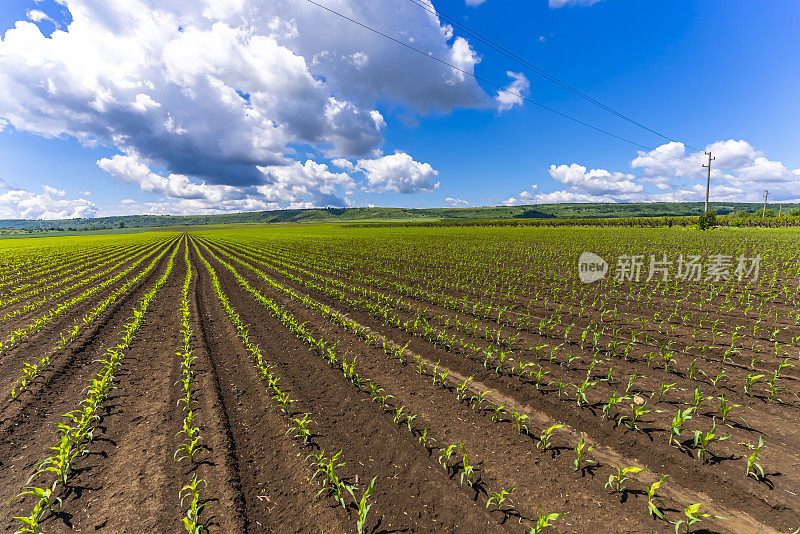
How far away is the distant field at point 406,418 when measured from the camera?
161 inches

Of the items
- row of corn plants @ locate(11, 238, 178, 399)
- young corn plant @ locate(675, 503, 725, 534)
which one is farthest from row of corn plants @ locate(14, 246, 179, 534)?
young corn plant @ locate(675, 503, 725, 534)

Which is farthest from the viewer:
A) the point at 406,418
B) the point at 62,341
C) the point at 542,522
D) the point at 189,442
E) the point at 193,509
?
the point at 62,341

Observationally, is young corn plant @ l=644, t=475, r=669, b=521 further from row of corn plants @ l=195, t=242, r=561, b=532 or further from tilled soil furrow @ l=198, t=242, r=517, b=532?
tilled soil furrow @ l=198, t=242, r=517, b=532

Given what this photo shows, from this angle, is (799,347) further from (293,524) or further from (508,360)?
(293,524)

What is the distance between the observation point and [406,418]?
604 cm

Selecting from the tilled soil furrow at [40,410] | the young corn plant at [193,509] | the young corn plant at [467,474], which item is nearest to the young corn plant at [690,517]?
the young corn plant at [467,474]

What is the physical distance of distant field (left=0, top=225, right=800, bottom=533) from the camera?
408cm

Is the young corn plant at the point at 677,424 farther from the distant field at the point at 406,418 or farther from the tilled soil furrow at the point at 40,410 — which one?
the tilled soil furrow at the point at 40,410

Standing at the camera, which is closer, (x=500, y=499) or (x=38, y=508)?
(x=38, y=508)

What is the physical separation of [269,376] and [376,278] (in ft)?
42.7

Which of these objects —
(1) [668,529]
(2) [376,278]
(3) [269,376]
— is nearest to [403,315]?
(3) [269,376]

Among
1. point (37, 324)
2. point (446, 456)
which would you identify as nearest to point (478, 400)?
point (446, 456)

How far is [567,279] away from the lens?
731 inches

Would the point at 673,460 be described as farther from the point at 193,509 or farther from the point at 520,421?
the point at 193,509
